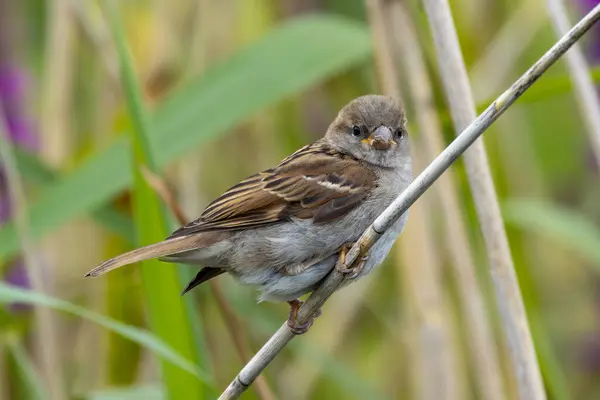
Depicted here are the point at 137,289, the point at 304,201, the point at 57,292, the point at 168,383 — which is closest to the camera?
the point at 168,383

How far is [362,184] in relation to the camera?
2113mm

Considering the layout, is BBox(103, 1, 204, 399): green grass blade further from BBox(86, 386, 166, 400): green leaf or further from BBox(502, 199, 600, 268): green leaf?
BBox(502, 199, 600, 268): green leaf

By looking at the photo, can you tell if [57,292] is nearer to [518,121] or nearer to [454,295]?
[454,295]

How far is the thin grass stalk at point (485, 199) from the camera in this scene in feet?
Answer: 6.55

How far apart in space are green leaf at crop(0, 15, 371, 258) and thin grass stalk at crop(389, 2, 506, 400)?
16 centimetres

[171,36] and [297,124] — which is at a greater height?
[171,36]

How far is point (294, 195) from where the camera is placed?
6.92 ft

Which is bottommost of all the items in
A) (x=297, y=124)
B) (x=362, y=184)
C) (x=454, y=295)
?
(x=454, y=295)

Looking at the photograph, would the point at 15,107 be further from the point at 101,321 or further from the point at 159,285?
the point at 101,321

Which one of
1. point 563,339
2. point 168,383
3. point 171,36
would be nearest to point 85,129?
point 171,36

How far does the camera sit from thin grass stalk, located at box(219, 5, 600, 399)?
142cm

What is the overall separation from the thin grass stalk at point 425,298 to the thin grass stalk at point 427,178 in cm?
76

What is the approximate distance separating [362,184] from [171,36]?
4.86 ft

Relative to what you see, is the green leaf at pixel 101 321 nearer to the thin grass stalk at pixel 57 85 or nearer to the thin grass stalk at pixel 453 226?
the thin grass stalk at pixel 453 226
